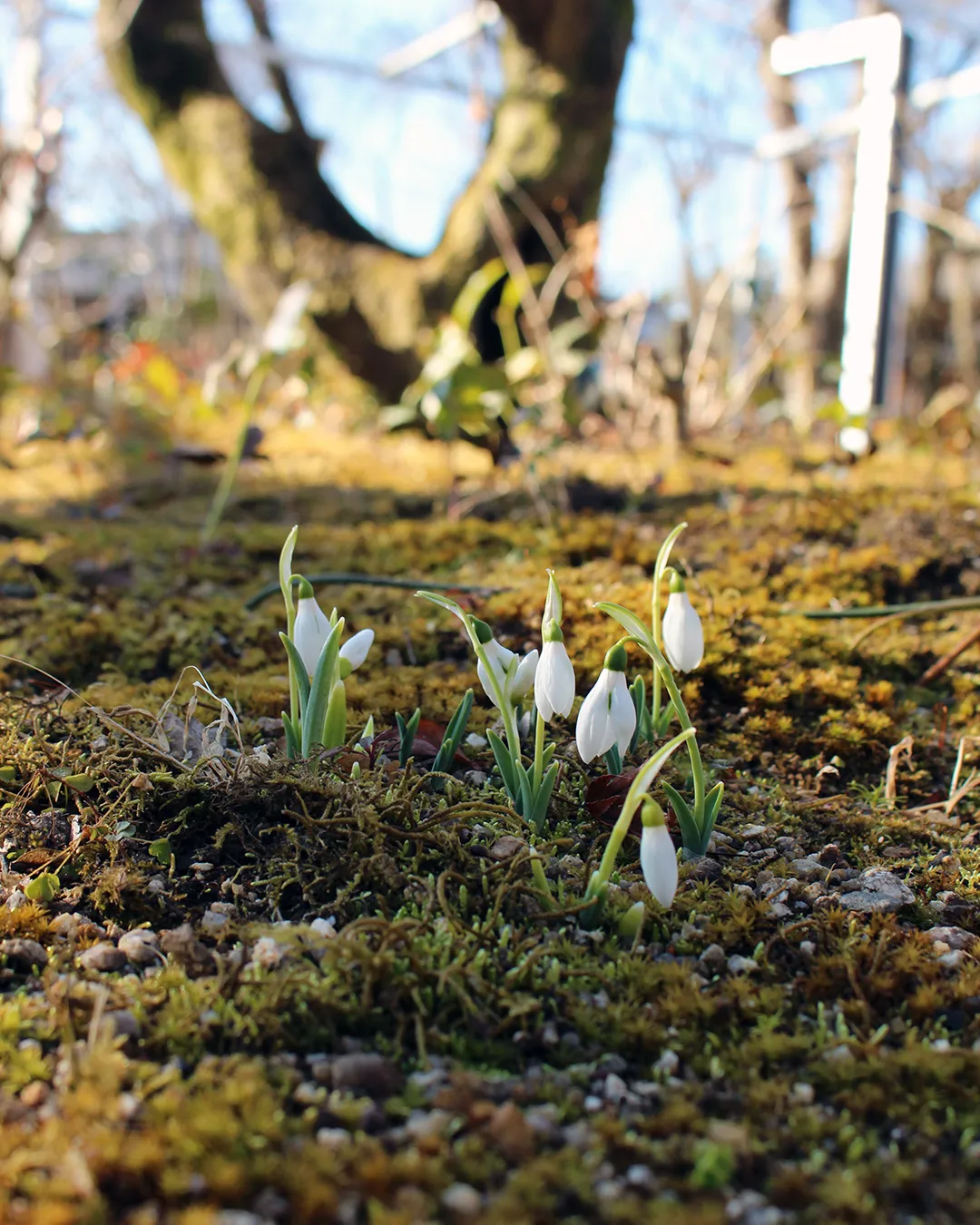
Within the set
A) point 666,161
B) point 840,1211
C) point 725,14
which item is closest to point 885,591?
point 840,1211

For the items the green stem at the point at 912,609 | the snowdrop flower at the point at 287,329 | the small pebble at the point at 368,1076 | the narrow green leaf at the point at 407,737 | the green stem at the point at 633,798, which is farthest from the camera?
the snowdrop flower at the point at 287,329

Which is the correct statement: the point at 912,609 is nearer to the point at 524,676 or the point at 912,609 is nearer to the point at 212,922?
the point at 524,676

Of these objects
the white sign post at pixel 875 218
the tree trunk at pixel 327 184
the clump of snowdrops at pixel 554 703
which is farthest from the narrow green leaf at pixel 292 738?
the white sign post at pixel 875 218

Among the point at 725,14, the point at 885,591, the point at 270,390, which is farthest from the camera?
the point at 725,14

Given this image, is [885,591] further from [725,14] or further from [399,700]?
[725,14]

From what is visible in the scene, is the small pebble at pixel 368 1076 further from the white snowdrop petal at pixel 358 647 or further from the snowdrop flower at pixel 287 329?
the snowdrop flower at pixel 287 329
